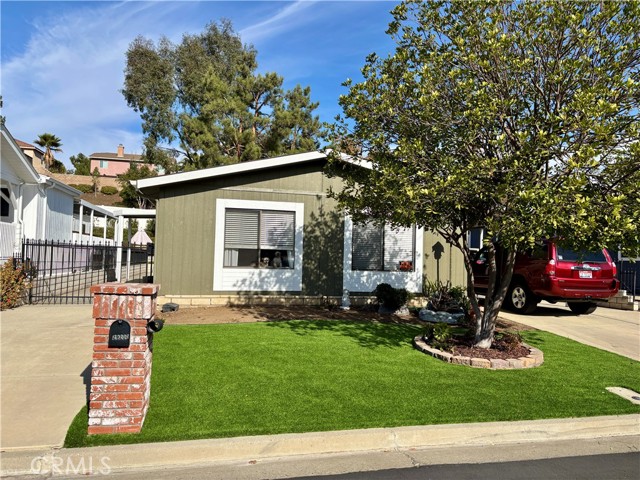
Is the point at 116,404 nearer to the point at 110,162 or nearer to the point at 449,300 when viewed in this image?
the point at 449,300

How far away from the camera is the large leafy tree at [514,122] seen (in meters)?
5.36

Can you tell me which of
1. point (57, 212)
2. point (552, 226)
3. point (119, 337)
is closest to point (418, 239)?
point (552, 226)

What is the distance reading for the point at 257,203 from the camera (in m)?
11.7

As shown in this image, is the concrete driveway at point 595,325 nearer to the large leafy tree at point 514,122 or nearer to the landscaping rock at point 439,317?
the landscaping rock at point 439,317

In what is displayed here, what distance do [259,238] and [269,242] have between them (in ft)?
0.90

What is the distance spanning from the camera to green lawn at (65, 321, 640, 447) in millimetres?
4402

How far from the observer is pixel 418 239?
1246 cm

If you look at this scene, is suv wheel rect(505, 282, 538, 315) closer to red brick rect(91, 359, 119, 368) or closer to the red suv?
the red suv

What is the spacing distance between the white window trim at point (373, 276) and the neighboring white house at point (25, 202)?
8969mm


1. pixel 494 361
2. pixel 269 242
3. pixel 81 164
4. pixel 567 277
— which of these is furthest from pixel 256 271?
pixel 81 164

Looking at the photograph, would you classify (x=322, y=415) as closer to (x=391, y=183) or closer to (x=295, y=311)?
(x=391, y=183)

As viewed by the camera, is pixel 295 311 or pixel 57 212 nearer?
pixel 295 311

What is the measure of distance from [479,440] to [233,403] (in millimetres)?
2480

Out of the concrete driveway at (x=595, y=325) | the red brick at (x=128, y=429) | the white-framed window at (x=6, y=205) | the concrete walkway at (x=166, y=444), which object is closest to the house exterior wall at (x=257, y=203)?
the concrete driveway at (x=595, y=325)
